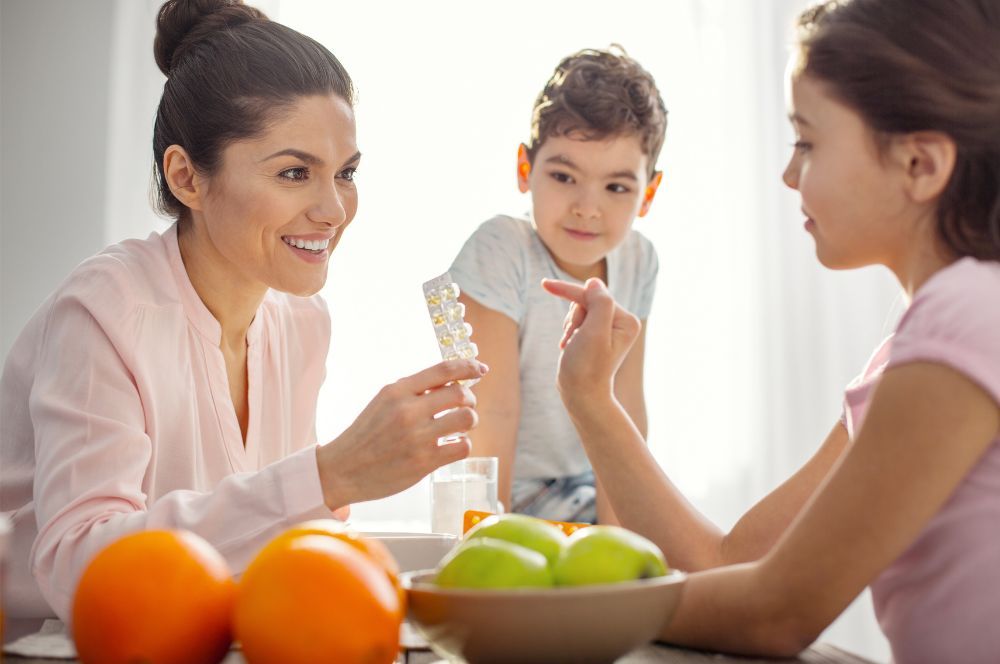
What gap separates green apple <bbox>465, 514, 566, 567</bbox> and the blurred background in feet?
8.77

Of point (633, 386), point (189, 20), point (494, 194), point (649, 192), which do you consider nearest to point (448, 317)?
point (189, 20)

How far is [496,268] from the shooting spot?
7.79 ft

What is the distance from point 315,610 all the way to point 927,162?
26.7 inches

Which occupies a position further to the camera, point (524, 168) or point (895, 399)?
point (524, 168)

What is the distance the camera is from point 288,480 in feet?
3.88

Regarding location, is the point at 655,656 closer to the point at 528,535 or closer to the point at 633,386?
the point at 528,535

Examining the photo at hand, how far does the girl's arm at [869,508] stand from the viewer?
76 cm

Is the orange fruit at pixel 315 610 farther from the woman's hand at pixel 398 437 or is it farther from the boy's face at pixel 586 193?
the boy's face at pixel 586 193

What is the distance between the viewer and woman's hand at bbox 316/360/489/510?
119 cm

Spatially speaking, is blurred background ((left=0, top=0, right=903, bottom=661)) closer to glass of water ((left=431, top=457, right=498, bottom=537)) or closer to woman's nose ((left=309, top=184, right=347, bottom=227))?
woman's nose ((left=309, top=184, right=347, bottom=227))

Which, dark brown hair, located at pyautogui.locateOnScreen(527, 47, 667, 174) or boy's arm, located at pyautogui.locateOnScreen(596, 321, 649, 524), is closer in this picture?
dark brown hair, located at pyautogui.locateOnScreen(527, 47, 667, 174)

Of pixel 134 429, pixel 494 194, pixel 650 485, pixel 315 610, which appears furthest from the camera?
pixel 494 194

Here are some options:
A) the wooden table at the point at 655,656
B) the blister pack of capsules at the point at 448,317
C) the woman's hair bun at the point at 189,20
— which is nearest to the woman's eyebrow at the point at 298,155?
the woman's hair bun at the point at 189,20

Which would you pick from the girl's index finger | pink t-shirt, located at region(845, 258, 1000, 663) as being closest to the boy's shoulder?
the girl's index finger
